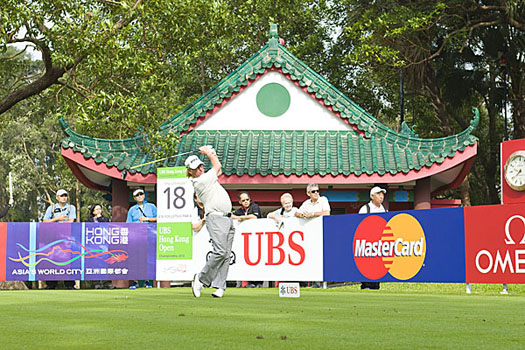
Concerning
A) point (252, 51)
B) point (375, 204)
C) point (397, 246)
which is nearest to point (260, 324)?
point (397, 246)

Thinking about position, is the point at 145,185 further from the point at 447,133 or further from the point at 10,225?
the point at 447,133

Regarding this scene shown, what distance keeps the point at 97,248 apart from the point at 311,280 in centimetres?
445

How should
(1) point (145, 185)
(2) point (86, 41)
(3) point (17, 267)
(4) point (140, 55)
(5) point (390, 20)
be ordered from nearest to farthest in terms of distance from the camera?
1. (3) point (17, 267)
2. (2) point (86, 41)
3. (4) point (140, 55)
4. (1) point (145, 185)
5. (5) point (390, 20)

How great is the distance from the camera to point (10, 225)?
52.0ft

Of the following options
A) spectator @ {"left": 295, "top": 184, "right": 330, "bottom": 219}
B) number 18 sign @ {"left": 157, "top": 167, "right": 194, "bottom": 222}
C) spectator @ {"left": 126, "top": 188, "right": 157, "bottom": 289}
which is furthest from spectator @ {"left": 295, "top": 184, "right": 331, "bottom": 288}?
spectator @ {"left": 126, "top": 188, "right": 157, "bottom": 289}

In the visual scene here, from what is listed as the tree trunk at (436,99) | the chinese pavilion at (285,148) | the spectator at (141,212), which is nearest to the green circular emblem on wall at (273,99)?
the chinese pavilion at (285,148)

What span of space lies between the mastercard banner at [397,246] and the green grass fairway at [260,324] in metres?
2.23

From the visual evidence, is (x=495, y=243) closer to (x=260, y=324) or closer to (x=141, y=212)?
(x=260, y=324)

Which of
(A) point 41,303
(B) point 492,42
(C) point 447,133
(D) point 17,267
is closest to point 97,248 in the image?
(D) point 17,267

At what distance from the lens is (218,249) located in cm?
1099

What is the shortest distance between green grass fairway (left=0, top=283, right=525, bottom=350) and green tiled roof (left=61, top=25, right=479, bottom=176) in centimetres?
934

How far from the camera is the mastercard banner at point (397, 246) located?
1270 centimetres

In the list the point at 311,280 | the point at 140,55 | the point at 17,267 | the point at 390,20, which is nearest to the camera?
the point at 311,280

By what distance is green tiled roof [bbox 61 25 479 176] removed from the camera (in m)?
19.8
